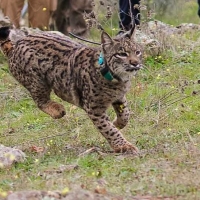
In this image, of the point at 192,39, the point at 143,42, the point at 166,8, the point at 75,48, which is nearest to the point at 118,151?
the point at 75,48

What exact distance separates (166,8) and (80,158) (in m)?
10.4

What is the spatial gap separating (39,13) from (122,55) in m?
5.42

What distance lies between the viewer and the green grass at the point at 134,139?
20.4 feet

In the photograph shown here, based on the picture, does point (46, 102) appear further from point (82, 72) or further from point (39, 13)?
point (39, 13)

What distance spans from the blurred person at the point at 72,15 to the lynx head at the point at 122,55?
20.2 feet

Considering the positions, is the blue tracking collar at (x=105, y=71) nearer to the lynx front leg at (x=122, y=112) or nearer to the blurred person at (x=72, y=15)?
the lynx front leg at (x=122, y=112)

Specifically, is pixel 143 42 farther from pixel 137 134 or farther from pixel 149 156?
pixel 149 156

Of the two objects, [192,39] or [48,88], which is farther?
[192,39]

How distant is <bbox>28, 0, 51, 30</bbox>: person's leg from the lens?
41.1ft

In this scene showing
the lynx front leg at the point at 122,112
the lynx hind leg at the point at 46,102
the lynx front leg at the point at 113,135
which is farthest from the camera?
the lynx hind leg at the point at 46,102

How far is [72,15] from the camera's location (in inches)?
550

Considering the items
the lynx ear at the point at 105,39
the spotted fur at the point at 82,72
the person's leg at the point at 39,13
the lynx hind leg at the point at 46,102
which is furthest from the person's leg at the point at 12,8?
the lynx ear at the point at 105,39

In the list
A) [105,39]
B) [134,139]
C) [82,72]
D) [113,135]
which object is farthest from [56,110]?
[105,39]

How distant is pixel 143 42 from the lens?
436 inches
